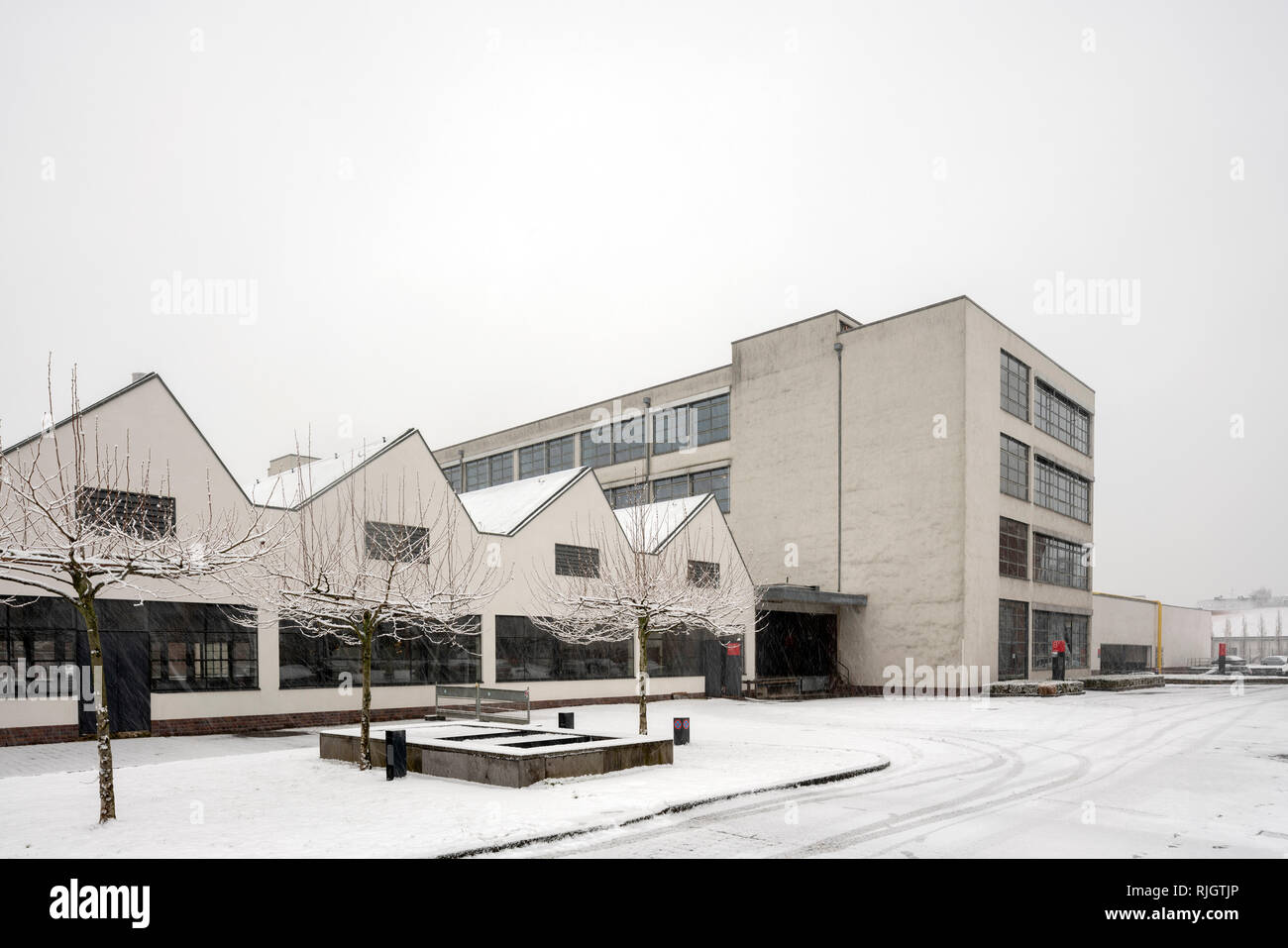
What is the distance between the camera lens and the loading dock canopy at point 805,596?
122ft

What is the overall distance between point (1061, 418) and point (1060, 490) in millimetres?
3845

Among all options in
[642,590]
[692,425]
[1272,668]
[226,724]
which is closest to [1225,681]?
[1272,668]

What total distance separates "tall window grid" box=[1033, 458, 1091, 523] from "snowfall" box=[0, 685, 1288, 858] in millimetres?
26155

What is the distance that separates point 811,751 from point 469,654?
43.7ft

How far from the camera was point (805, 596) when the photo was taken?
3881 centimetres

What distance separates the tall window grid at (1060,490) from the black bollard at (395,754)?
129 feet

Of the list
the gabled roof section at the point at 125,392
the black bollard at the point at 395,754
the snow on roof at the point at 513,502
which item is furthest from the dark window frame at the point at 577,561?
the black bollard at the point at 395,754

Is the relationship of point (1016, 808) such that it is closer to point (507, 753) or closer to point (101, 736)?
point (507, 753)

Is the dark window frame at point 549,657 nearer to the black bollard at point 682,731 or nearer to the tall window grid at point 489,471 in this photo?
the black bollard at point 682,731

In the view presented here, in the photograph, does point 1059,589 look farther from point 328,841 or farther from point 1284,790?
point 328,841

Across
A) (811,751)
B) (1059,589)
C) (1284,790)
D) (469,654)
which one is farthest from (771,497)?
(1284,790)

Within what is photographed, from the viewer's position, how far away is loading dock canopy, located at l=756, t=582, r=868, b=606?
37188 mm

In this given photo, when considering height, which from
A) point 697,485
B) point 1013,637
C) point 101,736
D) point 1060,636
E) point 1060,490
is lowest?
point 1060,636
